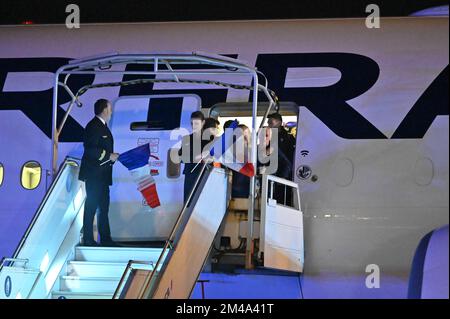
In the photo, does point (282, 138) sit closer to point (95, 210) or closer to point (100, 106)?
point (100, 106)

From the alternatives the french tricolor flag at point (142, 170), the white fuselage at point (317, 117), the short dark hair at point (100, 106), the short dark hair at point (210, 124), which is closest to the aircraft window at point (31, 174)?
the white fuselage at point (317, 117)

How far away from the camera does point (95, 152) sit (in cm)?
706

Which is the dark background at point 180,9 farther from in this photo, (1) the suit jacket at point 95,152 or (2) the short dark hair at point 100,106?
(1) the suit jacket at point 95,152

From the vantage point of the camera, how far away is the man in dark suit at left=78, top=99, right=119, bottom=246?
705cm

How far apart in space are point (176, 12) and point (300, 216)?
539 cm

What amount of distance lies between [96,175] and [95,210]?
324 mm

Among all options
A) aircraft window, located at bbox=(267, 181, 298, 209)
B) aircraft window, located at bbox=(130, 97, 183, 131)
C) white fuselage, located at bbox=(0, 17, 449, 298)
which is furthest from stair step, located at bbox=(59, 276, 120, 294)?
aircraft window, located at bbox=(130, 97, 183, 131)

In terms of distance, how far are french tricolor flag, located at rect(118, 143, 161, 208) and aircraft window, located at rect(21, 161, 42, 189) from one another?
1.00m

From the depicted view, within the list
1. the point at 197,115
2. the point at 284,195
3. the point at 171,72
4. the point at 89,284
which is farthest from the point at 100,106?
the point at 284,195

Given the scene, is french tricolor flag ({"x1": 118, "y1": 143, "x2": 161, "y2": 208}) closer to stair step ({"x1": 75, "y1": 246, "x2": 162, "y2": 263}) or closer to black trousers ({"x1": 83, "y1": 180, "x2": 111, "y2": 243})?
black trousers ({"x1": 83, "y1": 180, "x2": 111, "y2": 243})

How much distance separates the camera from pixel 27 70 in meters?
8.14
